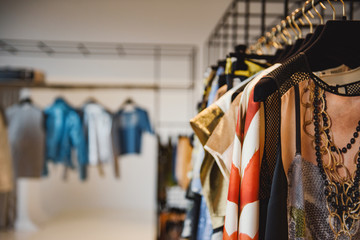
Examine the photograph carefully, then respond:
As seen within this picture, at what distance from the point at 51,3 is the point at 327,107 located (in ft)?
15.8

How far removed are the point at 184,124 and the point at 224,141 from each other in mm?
3840

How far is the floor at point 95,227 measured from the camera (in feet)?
12.3

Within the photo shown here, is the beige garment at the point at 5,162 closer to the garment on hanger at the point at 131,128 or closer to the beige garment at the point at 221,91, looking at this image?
the garment on hanger at the point at 131,128

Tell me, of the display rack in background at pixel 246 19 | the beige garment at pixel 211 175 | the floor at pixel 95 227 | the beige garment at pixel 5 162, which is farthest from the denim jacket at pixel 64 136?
the beige garment at pixel 211 175

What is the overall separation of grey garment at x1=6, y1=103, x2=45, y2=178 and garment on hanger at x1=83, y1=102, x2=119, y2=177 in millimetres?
460

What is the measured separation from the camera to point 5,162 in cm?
293

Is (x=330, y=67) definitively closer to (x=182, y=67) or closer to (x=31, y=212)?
(x=182, y=67)

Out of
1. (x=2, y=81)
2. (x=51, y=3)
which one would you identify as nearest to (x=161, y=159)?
(x=2, y=81)

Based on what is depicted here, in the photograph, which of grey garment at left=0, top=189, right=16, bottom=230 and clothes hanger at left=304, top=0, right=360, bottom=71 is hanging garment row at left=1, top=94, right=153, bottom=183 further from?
clothes hanger at left=304, top=0, right=360, bottom=71

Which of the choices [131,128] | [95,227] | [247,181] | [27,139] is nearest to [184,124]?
[131,128]

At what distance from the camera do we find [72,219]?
458 centimetres

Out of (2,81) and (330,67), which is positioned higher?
(2,81)

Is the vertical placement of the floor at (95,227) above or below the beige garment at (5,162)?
below

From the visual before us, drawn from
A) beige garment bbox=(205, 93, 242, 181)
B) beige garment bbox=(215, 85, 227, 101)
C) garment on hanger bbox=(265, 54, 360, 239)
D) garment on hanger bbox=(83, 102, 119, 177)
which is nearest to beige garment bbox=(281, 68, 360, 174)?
garment on hanger bbox=(265, 54, 360, 239)
